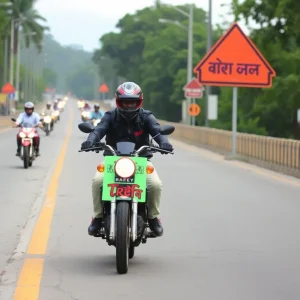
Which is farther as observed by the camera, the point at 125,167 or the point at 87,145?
the point at 87,145

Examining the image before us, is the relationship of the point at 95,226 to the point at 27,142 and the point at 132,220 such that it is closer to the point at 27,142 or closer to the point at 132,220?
the point at 132,220

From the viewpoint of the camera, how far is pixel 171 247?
35.2 ft

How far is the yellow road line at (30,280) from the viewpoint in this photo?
307 inches

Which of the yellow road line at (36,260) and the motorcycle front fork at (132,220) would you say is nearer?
the yellow road line at (36,260)

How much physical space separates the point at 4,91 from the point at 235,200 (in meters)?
62.5

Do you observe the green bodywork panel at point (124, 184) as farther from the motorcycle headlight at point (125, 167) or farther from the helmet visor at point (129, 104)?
the helmet visor at point (129, 104)

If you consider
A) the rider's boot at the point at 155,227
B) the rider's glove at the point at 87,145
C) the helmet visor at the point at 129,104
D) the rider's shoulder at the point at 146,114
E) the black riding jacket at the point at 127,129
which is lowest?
the rider's boot at the point at 155,227

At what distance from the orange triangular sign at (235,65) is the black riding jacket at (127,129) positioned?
793 inches

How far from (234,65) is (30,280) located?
2236cm

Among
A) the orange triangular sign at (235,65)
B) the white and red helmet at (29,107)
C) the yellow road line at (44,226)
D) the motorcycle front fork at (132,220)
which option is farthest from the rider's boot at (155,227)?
the orange triangular sign at (235,65)

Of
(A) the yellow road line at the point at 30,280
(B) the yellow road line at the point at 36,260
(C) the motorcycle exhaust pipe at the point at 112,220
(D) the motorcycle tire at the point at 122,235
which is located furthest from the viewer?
(C) the motorcycle exhaust pipe at the point at 112,220

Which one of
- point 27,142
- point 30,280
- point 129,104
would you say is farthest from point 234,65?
point 30,280

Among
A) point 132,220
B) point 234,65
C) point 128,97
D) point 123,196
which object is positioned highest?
point 234,65

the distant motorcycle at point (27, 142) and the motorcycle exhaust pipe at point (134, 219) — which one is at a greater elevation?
the distant motorcycle at point (27, 142)
